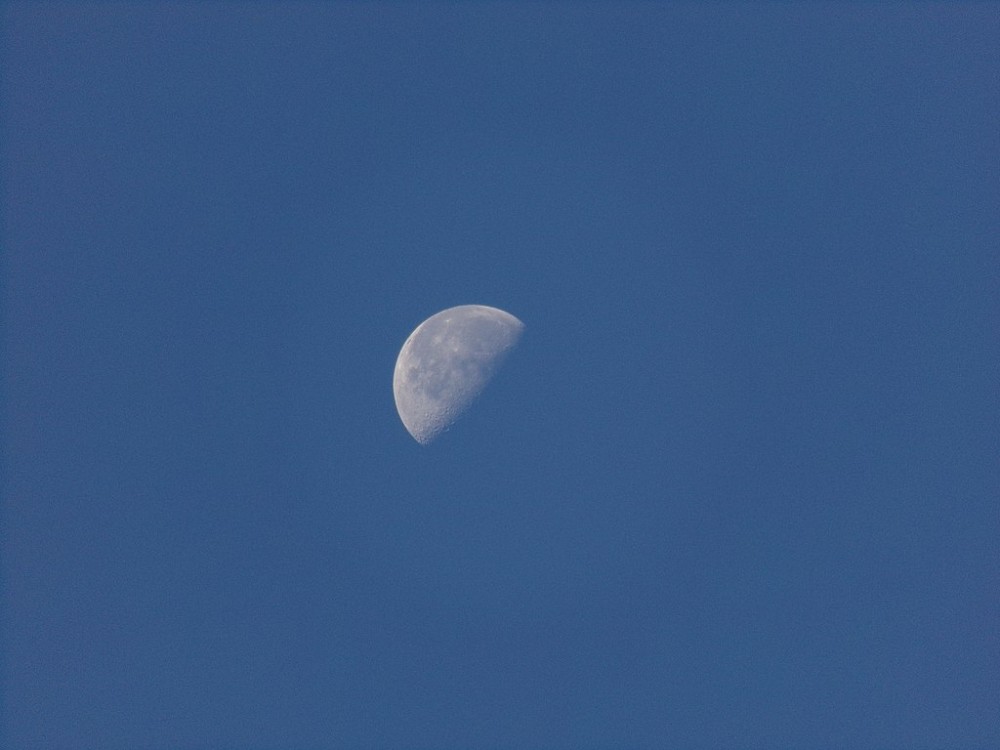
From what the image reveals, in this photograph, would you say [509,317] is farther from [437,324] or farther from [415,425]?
[415,425]

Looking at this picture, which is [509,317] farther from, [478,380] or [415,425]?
[415,425]

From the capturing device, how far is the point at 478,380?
22.4 m

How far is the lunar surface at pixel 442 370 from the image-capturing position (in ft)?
73.1

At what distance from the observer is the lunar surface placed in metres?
22.3

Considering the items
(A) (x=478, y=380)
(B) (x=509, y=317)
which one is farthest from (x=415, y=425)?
(B) (x=509, y=317)

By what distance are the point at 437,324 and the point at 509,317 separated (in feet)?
7.26

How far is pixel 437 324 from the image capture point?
75.8 feet

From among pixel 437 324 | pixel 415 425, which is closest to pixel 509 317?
pixel 437 324

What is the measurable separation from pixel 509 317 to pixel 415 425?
426 centimetres

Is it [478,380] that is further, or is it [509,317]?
[509,317]

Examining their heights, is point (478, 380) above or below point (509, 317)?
below

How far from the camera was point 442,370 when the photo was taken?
879 inches

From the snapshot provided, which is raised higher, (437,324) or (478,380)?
(437,324)
